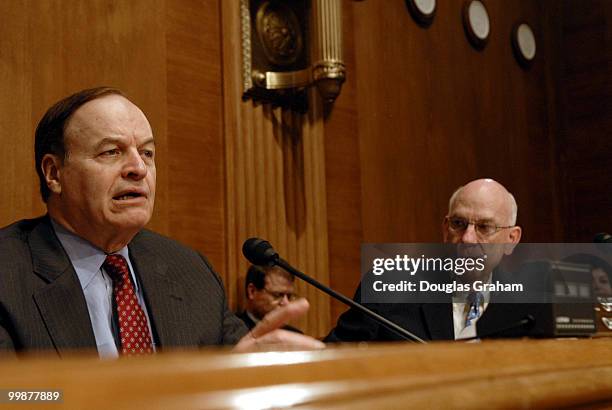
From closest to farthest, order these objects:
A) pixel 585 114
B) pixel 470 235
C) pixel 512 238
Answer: pixel 470 235 < pixel 512 238 < pixel 585 114

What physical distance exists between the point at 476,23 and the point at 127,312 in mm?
4735

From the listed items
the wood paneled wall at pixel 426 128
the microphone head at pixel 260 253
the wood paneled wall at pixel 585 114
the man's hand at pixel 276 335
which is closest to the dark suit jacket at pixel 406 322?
the microphone head at pixel 260 253

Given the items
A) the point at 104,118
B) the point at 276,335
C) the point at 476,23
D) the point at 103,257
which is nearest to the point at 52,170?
the point at 104,118

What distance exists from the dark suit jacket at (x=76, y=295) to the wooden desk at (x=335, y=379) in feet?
4.19

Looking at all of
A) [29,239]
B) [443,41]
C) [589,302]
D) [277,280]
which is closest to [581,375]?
[589,302]

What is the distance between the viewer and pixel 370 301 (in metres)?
2.84

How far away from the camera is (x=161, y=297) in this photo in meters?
2.29

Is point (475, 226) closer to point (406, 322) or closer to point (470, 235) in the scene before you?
point (470, 235)

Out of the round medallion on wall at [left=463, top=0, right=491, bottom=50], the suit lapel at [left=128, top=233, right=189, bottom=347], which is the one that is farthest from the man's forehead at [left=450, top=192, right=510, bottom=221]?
the round medallion on wall at [left=463, top=0, right=491, bottom=50]

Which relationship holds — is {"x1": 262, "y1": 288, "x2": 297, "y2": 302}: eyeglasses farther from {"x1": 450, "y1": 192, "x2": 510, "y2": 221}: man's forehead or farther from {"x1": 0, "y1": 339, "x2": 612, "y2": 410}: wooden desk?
{"x1": 0, "y1": 339, "x2": 612, "y2": 410}: wooden desk

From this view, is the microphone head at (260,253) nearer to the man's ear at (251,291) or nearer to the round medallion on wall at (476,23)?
the man's ear at (251,291)

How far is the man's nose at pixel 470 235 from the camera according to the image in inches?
132

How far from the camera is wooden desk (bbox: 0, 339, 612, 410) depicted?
563 millimetres

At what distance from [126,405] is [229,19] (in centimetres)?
393
